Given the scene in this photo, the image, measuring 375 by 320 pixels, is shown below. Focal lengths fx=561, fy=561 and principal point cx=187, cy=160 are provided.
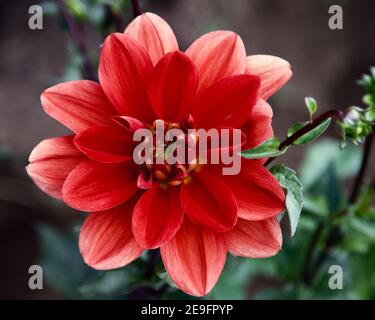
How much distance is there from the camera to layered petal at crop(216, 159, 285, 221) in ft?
2.48

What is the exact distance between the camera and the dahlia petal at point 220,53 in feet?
2.62

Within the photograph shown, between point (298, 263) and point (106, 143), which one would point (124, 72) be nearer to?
point (106, 143)

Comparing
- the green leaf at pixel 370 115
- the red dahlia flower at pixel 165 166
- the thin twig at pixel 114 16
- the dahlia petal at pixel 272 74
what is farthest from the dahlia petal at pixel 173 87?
the thin twig at pixel 114 16

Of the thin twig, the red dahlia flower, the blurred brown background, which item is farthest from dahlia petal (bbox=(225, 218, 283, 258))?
the blurred brown background

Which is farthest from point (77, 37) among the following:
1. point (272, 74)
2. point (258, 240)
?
point (258, 240)

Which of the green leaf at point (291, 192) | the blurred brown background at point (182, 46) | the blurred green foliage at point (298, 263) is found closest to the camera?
the green leaf at point (291, 192)

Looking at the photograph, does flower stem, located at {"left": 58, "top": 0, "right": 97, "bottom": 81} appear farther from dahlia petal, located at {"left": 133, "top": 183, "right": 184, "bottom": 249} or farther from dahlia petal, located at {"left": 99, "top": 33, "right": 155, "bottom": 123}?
dahlia petal, located at {"left": 133, "top": 183, "right": 184, "bottom": 249}

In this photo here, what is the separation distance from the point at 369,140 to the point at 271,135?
0.28 metres

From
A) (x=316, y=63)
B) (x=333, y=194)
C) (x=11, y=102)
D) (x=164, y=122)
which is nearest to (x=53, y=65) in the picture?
(x=11, y=102)

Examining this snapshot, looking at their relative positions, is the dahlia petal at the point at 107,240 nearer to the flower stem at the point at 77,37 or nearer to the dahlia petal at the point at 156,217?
the dahlia petal at the point at 156,217

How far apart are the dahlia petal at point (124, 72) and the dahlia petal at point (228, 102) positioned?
0.28 ft

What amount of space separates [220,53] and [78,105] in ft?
0.71

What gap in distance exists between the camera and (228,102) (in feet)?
2.52

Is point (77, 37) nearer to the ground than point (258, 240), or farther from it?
farther from it
